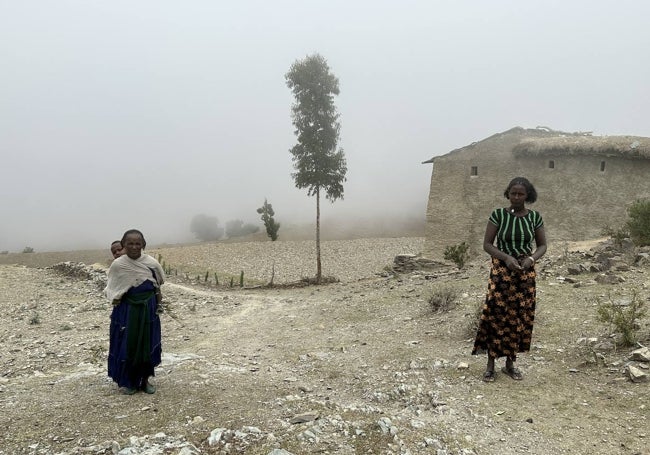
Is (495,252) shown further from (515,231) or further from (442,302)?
(442,302)

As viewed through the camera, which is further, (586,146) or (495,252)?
(586,146)

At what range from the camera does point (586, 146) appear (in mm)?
15766

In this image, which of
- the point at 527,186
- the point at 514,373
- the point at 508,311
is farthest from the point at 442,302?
the point at 527,186

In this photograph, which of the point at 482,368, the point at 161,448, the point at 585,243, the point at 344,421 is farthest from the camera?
the point at 585,243

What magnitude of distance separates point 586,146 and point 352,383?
13724 mm

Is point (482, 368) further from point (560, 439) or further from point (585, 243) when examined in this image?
point (585, 243)

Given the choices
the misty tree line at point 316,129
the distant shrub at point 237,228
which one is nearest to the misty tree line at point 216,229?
the distant shrub at point 237,228

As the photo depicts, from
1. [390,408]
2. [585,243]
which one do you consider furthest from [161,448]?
[585,243]

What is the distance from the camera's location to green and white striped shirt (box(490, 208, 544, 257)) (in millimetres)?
4875

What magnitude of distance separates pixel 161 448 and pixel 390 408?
2.19 m

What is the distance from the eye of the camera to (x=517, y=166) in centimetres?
1694

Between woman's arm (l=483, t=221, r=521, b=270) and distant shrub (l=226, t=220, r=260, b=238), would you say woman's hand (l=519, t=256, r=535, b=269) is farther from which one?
distant shrub (l=226, t=220, r=260, b=238)

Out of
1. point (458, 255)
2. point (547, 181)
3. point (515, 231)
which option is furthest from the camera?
point (547, 181)

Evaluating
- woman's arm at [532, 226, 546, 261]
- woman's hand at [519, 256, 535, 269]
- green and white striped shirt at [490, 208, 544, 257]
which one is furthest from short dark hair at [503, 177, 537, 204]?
woman's hand at [519, 256, 535, 269]
